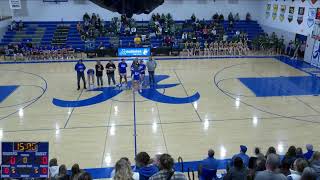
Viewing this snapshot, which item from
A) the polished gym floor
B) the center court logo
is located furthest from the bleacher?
the center court logo

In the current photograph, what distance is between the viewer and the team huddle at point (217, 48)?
2584cm

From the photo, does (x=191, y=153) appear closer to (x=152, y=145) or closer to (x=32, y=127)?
(x=152, y=145)

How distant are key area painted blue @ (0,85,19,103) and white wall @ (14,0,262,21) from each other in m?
14.3

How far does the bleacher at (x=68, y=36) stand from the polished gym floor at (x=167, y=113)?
7567mm

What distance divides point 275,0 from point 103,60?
15310 mm

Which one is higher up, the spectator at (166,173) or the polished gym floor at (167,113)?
the spectator at (166,173)

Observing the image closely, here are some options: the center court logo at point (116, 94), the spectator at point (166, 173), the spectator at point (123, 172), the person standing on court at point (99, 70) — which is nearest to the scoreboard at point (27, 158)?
the spectator at point (123, 172)

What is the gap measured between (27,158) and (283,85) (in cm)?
1403

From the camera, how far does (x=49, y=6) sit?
1166 inches

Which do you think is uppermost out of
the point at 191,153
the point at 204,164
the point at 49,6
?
the point at 49,6

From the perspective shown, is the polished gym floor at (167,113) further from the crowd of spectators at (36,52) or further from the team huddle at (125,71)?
the crowd of spectators at (36,52)

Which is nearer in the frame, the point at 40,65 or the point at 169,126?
the point at 169,126

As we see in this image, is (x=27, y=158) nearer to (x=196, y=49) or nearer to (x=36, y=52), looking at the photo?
(x=36, y=52)

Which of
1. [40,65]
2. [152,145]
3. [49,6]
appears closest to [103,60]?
[40,65]
